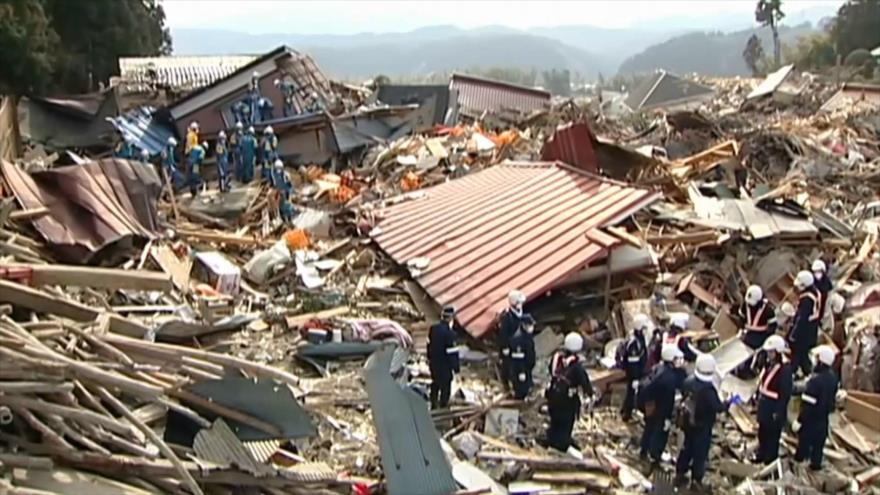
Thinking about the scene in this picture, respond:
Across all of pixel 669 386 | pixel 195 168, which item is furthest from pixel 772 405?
pixel 195 168

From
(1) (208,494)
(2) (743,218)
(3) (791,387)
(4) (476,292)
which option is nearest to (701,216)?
(2) (743,218)

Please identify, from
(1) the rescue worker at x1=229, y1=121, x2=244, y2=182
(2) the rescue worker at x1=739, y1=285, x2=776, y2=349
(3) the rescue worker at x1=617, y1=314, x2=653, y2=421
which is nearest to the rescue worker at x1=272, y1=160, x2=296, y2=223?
Answer: (1) the rescue worker at x1=229, y1=121, x2=244, y2=182

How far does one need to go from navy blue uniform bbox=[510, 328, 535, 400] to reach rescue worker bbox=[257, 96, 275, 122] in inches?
510

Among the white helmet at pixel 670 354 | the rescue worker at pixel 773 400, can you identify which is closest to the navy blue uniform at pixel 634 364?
the white helmet at pixel 670 354

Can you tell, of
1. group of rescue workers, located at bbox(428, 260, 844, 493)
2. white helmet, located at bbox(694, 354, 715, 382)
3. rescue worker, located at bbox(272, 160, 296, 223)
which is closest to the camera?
white helmet, located at bbox(694, 354, 715, 382)

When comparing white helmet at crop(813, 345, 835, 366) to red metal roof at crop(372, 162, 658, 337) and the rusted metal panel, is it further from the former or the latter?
the rusted metal panel

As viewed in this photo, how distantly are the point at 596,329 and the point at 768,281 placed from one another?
2.88m

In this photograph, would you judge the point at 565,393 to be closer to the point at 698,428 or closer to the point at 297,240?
the point at 698,428

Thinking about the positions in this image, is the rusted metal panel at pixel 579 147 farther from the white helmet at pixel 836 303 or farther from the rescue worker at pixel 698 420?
the rescue worker at pixel 698 420

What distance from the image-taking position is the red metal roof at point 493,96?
28.8 m

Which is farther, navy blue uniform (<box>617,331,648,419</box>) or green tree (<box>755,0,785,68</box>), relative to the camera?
green tree (<box>755,0,785,68</box>)

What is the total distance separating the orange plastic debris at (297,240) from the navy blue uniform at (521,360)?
5.63m

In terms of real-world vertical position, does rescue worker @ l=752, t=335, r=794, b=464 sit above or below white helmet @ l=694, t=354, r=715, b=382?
below

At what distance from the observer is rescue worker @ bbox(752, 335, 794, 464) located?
8.05 m
